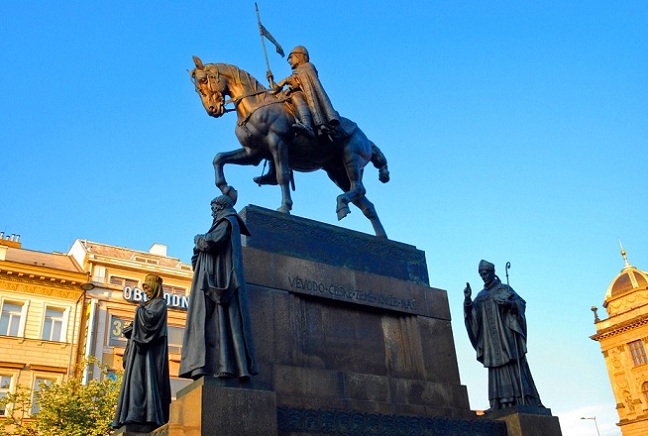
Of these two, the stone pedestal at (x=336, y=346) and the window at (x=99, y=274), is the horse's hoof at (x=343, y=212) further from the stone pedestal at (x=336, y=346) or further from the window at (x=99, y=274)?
the window at (x=99, y=274)

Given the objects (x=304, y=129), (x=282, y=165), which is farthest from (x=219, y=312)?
(x=304, y=129)

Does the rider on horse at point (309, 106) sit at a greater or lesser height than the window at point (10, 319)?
lesser

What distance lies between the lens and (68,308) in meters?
37.9

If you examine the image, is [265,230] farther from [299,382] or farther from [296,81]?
[296,81]

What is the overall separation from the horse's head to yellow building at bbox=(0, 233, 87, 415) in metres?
27.4

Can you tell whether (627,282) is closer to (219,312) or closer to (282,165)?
(282,165)

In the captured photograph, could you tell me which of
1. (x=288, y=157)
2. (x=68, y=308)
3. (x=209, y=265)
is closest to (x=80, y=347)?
(x=68, y=308)

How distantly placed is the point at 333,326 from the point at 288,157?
3.52 meters

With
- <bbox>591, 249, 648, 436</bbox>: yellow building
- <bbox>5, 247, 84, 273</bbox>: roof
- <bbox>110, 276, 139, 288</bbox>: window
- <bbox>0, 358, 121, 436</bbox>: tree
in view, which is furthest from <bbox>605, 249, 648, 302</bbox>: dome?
<bbox>0, 358, 121, 436</bbox>: tree

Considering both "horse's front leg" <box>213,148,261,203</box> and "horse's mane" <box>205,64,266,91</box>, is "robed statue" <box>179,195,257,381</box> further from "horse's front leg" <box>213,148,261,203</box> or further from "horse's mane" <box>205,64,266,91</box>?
"horse's mane" <box>205,64,266,91</box>

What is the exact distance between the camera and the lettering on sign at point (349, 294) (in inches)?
377

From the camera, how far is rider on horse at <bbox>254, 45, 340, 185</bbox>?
37.7ft

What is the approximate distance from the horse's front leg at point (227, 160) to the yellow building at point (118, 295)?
26104 millimetres

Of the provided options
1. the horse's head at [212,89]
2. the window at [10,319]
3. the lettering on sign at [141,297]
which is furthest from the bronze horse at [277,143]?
the lettering on sign at [141,297]
